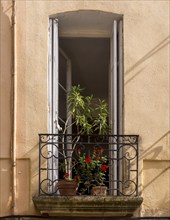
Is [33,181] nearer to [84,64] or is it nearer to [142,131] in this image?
[142,131]

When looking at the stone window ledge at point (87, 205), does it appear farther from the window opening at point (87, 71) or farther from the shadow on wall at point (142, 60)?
the shadow on wall at point (142, 60)

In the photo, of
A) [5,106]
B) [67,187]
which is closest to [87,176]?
[67,187]

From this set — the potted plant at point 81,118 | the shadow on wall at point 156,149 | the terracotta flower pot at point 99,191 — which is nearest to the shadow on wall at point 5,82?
the potted plant at point 81,118

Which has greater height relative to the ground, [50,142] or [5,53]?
[5,53]

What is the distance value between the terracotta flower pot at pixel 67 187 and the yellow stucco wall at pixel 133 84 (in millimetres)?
427

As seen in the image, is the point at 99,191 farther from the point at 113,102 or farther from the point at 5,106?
the point at 5,106

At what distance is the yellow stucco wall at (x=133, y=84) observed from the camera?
11578mm

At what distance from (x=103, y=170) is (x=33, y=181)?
3.11 feet

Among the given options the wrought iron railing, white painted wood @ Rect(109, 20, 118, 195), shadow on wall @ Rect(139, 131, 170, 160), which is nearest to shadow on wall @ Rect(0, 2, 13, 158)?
the wrought iron railing

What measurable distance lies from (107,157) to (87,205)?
908 mm

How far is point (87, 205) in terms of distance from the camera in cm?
1121

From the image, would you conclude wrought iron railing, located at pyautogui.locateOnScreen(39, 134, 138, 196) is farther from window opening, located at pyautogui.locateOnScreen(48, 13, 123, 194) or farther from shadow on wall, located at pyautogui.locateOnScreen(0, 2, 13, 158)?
shadow on wall, located at pyautogui.locateOnScreen(0, 2, 13, 158)

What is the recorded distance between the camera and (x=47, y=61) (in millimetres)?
11812

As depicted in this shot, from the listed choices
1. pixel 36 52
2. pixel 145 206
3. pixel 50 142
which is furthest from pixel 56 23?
pixel 145 206
